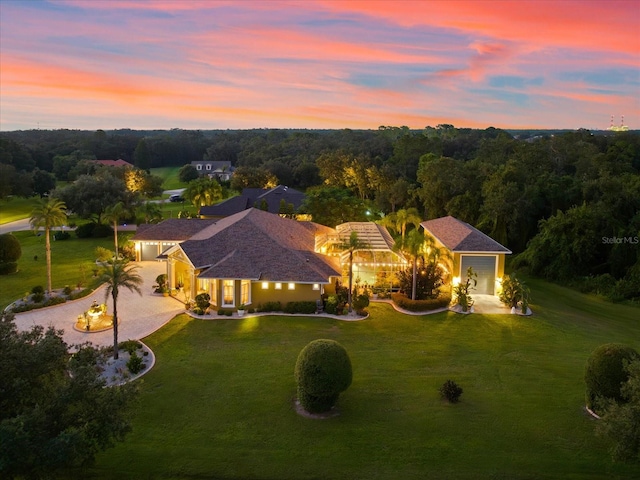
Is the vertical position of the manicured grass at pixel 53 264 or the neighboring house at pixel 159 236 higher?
the neighboring house at pixel 159 236

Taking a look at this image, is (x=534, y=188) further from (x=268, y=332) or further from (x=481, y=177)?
(x=268, y=332)

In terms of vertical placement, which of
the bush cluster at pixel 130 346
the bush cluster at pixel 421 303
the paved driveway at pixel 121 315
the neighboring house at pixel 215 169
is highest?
the neighboring house at pixel 215 169

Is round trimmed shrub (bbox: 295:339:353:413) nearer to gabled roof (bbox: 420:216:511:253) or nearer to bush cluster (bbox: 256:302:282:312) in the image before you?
bush cluster (bbox: 256:302:282:312)

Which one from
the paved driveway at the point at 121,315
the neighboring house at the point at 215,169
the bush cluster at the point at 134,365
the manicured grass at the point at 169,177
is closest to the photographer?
the bush cluster at the point at 134,365

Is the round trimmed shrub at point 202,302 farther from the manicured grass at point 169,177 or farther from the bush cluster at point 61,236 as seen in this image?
the manicured grass at point 169,177

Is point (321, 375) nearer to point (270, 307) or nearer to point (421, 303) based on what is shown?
point (270, 307)

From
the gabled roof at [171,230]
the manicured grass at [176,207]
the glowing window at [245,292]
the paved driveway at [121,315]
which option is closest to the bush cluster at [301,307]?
the glowing window at [245,292]

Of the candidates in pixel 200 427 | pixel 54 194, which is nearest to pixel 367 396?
pixel 200 427
